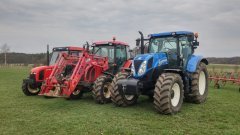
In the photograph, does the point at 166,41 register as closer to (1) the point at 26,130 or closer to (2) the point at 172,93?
(2) the point at 172,93

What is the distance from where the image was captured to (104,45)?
1188cm

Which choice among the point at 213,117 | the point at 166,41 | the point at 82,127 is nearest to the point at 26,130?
the point at 82,127

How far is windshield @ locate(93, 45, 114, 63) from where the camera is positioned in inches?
462

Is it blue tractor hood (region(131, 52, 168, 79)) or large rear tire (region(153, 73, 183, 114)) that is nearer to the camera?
large rear tire (region(153, 73, 183, 114))

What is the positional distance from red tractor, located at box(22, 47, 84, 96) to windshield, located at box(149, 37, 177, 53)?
328 cm

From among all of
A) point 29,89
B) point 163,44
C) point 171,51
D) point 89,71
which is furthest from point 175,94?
point 29,89

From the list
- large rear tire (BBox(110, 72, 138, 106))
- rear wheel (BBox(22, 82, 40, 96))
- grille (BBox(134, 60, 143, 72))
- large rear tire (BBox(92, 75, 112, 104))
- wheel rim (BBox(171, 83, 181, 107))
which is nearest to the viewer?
wheel rim (BBox(171, 83, 181, 107))

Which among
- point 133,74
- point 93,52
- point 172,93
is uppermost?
point 93,52

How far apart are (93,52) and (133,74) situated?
371cm

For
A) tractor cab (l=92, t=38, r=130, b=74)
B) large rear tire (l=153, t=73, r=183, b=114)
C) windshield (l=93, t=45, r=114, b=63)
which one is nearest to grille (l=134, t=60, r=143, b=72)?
large rear tire (l=153, t=73, r=183, b=114)

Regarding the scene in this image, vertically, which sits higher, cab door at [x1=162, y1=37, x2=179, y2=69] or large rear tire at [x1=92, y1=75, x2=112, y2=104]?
cab door at [x1=162, y1=37, x2=179, y2=69]

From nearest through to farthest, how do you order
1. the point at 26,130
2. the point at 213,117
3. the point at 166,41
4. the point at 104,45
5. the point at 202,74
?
the point at 26,130
the point at 213,117
the point at 166,41
the point at 202,74
the point at 104,45

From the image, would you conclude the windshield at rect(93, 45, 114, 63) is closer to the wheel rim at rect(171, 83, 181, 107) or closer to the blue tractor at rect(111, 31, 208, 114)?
the blue tractor at rect(111, 31, 208, 114)

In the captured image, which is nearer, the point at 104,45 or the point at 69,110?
the point at 69,110
